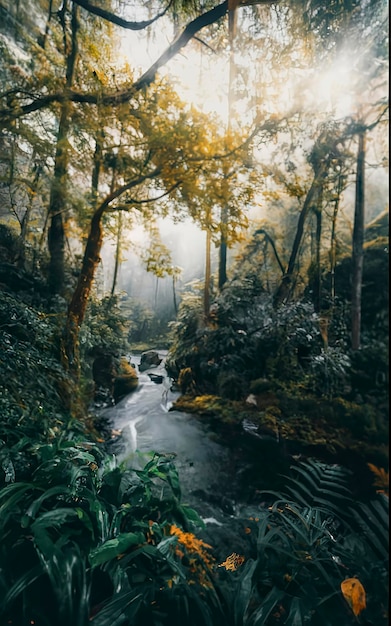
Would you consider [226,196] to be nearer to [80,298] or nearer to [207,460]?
[80,298]

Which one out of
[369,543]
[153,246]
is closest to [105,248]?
[153,246]

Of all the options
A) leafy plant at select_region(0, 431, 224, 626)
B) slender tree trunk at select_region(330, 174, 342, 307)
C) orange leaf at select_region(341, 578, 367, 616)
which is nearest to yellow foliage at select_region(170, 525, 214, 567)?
leafy plant at select_region(0, 431, 224, 626)

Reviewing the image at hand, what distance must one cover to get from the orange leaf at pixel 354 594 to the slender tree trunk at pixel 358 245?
84cm

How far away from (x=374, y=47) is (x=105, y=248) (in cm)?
199

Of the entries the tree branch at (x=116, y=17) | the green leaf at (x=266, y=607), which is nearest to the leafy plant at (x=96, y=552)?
the green leaf at (x=266, y=607)

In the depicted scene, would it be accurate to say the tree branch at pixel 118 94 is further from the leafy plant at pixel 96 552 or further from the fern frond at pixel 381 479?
the fern frond at pixel 381 479

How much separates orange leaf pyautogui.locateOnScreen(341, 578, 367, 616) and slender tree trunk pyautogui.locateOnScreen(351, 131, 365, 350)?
84 centimetres

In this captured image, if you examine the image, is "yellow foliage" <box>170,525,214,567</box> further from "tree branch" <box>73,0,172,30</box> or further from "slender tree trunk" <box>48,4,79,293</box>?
"tree branch" <box>73,0,172,30</box>

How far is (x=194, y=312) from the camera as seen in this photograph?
201cm

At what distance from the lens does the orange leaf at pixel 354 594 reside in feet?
3.07

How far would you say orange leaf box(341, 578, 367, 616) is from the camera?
94 centimetres

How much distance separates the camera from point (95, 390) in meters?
2.44

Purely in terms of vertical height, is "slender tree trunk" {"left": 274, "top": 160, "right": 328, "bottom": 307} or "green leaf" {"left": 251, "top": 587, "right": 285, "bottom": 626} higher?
"slender tree trunk" {"left": 274, "top": 160, "right": 328, "bottom": 307}

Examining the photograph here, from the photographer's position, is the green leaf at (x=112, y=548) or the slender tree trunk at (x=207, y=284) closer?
the green leaf at (x=112, y=548)
